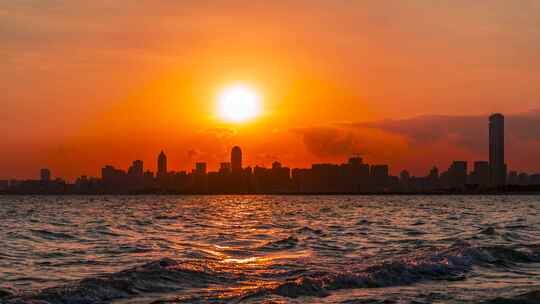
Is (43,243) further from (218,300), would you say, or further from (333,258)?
(218,300)

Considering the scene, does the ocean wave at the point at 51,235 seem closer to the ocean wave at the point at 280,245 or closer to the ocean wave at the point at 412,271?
the ocean wave at the point at 280,245

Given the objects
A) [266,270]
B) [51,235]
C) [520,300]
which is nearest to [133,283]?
[266,270]

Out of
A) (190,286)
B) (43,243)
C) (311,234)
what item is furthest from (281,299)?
(311,234)

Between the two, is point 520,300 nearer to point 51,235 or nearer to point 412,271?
point 412,271

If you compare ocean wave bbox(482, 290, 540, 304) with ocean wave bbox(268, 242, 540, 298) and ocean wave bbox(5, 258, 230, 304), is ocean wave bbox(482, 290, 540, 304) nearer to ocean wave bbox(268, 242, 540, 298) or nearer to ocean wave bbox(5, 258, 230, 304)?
ocean wave bbox(268, 242, 540, 298)

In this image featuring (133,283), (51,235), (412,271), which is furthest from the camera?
(51,235)

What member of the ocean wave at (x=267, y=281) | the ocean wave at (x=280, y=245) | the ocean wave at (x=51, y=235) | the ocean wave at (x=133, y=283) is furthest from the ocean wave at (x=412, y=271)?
the ocean wave at (x=51, y=235)

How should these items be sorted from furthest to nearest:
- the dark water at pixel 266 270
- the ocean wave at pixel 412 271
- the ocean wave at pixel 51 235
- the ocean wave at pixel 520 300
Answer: the ocean wave at pixel 51 235
the ocean wave at pixel 412 271
the dark water at pixel 266 270
the ocean wave at pixel 520 300

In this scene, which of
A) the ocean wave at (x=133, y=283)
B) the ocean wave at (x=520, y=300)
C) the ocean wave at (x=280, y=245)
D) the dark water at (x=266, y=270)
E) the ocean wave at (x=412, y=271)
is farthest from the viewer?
the ocean wave at (x=280, y=245)

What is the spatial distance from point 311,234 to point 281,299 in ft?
98.4

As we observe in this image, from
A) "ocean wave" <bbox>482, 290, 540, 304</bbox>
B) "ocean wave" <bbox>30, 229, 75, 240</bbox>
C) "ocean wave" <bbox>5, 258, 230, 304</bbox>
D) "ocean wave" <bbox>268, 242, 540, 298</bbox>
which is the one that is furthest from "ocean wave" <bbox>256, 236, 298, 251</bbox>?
"ocean wave" <bbox>482, 290, 540, 304</bbox>

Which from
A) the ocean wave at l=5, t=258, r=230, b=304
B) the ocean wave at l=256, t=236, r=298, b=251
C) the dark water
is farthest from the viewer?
the ocean wave at l=256, t=236, r=298, b=251

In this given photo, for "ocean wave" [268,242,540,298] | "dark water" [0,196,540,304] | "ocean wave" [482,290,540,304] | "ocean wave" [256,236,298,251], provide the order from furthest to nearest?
"ocean wave" [256,236,298,251] → "ocean wave" [268,242,540,298] → "dark water" [0,196,540,304] → "ocean wave" [482,290,540,304]

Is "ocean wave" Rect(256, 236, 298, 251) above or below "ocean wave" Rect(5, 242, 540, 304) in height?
below
